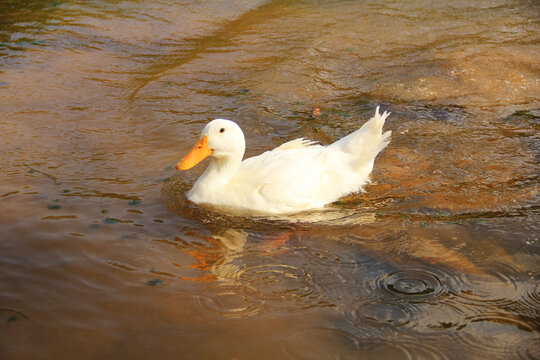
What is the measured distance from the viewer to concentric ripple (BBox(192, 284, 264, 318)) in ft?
12.7

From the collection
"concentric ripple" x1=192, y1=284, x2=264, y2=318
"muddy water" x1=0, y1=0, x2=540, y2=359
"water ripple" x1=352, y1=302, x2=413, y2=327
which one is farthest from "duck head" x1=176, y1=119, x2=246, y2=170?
"water ripple" x1=352, y1=302, x2=413, y2=327

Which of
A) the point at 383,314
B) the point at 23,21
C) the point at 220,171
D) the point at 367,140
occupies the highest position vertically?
the point at 23,21

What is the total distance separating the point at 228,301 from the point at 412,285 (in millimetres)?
1284

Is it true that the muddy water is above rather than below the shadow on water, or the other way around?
below

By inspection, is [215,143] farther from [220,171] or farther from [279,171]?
[279,171]

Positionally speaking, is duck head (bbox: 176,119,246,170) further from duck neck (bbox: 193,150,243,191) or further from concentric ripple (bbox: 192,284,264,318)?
concentric ripple (bbox: 192,284,264,318)

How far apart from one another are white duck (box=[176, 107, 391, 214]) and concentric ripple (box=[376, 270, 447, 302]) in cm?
135

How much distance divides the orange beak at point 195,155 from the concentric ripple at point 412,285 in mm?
2044

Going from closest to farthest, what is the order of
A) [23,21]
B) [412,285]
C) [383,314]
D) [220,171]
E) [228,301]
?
[383,314] < [228,301] < [412,285] < [220,171] < [23,21]

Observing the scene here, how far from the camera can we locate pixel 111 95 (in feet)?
25.7

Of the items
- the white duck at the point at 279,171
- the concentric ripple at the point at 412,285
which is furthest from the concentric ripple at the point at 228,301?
the white duck at the point at 279,171

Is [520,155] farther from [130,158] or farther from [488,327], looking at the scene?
[130,158]

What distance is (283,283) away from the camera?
4191mm

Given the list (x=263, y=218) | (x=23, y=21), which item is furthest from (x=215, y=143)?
(x=23, y=21)
